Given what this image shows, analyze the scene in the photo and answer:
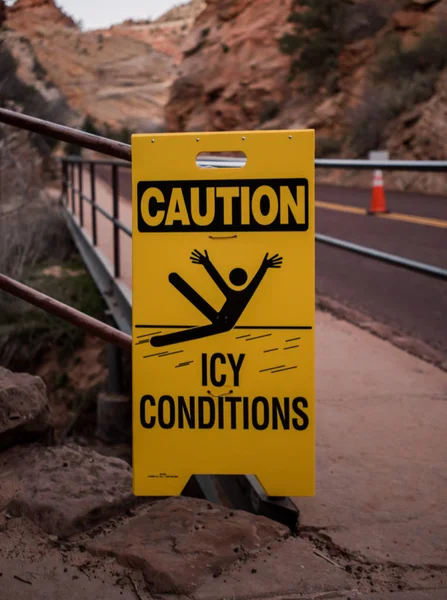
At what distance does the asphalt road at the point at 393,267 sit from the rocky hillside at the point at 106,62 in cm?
5382

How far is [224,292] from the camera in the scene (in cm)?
240

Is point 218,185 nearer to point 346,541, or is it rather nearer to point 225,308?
point 225,308

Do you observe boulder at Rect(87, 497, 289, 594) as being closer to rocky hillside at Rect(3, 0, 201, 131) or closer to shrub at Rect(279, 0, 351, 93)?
shrub at Rect(279, 0, 351, 93)

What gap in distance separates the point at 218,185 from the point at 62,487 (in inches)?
43.7

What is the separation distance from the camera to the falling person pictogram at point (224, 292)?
240 centimetres

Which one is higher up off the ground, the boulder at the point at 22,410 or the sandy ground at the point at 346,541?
the boulder at the point at 22,410

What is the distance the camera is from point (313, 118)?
2755 centimetres

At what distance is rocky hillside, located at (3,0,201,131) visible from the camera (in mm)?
72062

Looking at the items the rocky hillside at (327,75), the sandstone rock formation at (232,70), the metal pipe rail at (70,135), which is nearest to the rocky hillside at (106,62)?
the sandstone rock formation at (232,70)

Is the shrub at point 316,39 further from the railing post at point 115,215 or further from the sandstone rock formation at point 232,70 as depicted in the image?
the railing post at point 115,215

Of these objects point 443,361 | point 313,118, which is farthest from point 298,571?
point 313,118

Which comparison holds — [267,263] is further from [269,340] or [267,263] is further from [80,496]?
[80,496]

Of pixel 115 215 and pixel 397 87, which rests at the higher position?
pixel 397 87

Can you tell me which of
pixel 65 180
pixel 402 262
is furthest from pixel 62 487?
pixel 65 180
